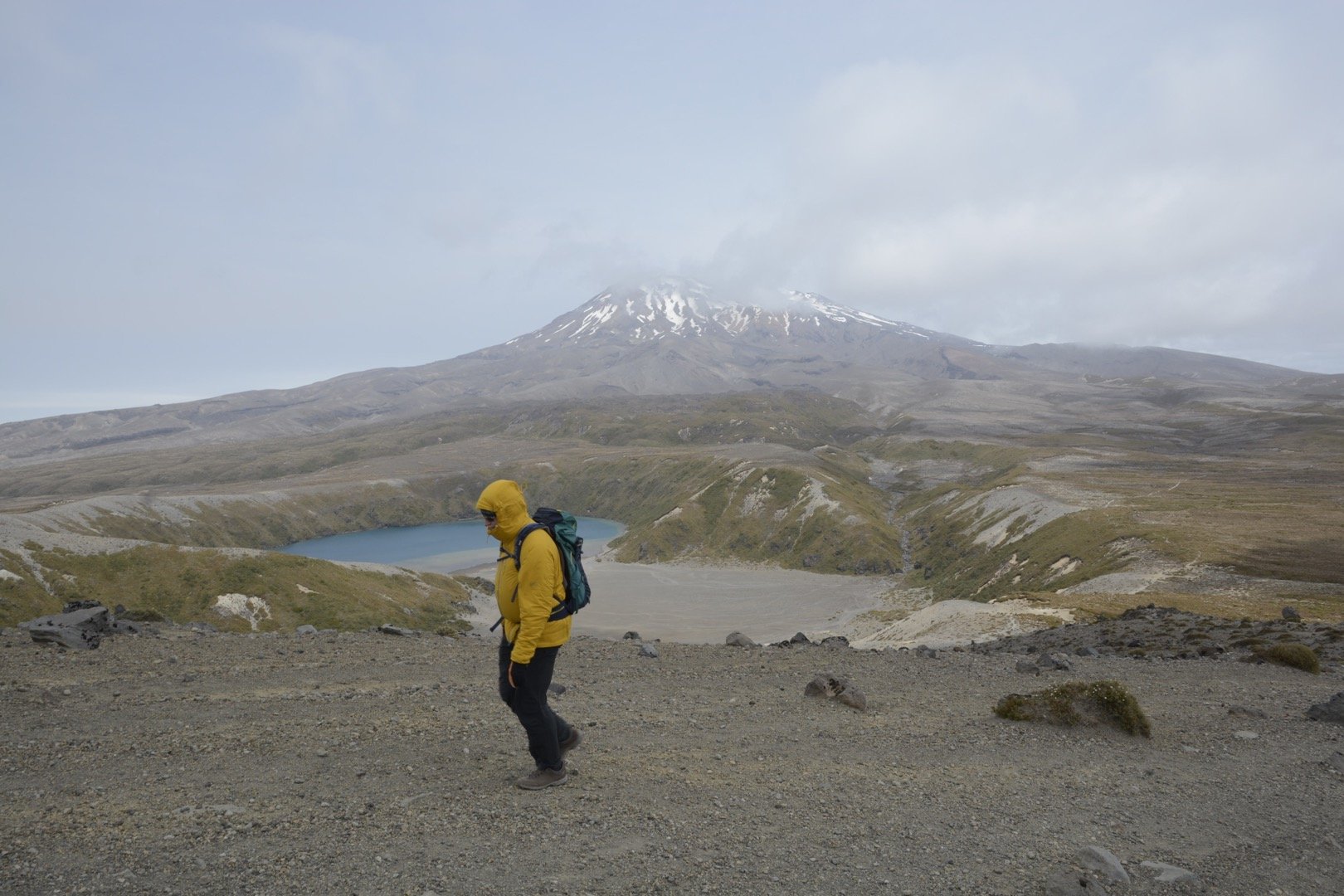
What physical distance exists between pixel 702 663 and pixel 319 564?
170 feet

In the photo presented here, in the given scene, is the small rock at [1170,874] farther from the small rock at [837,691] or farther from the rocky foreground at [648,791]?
the small rock at [837,691]

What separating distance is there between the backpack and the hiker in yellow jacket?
68 millimetres

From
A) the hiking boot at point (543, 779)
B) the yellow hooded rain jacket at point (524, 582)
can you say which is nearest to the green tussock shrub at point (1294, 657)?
the hiking boot at point (543, 779)

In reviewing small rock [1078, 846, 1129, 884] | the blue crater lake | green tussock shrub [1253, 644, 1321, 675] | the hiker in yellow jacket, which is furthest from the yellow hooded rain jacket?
the blue crater lake

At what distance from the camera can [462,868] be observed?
5996mm

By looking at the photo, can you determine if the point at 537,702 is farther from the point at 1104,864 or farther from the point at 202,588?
the point at 202,588

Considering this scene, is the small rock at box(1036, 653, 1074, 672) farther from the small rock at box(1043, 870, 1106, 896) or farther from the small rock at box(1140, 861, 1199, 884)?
the small rock at box(1043, 870, 1106, 896)

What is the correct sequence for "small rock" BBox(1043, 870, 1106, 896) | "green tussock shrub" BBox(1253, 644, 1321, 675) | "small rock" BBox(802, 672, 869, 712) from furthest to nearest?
"green tussock shrub" BBox(1253, 644, 1321, 675) → "small rock" BBox(802, 672, 869, 712) → "small rock" BBox(1043, 870, 1106, 896)

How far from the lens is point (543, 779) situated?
7.79 m

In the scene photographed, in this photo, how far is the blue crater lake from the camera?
118 meters

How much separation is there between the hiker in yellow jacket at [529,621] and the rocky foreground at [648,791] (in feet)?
1.70

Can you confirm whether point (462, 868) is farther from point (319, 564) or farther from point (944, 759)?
point (319, 564)

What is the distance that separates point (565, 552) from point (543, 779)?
258cm

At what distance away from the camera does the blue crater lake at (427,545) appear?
11756 centimetres
